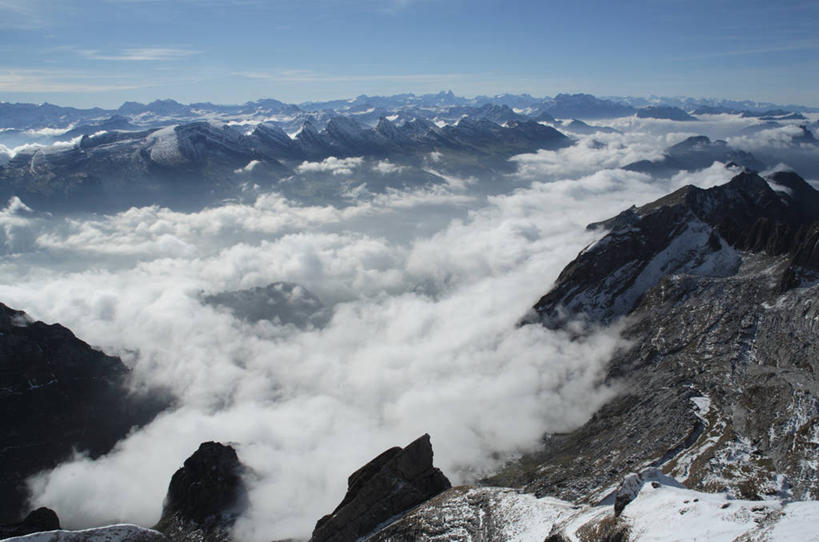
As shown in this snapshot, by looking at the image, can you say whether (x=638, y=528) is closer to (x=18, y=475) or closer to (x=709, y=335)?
(x=709, y=335)

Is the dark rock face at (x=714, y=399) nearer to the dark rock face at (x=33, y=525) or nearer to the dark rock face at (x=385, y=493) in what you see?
the dark rock face at (x=385, y=493)

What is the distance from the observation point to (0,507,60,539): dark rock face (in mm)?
104375

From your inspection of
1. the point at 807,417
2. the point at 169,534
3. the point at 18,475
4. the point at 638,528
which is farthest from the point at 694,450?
the point at 18,475

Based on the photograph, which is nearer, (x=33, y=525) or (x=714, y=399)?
(x=33, y=525)

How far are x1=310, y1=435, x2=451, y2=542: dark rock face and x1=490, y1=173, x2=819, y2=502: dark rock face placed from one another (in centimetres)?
3371

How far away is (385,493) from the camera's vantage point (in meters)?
84.4

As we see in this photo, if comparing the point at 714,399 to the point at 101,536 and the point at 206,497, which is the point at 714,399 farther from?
the point at 206,497

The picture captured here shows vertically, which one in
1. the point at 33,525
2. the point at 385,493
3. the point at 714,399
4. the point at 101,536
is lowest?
the point at 33,525

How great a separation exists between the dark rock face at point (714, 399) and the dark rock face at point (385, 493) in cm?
3371

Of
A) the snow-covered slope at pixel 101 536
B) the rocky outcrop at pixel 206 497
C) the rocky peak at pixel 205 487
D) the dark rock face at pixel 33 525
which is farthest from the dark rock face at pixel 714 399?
the dark rock face at pixel 33 525

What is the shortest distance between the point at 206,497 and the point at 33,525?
47.1 m

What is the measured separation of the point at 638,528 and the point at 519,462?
128427 mm

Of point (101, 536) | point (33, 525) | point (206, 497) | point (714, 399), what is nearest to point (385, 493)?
point (101, 536)

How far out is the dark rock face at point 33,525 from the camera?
104 metres
